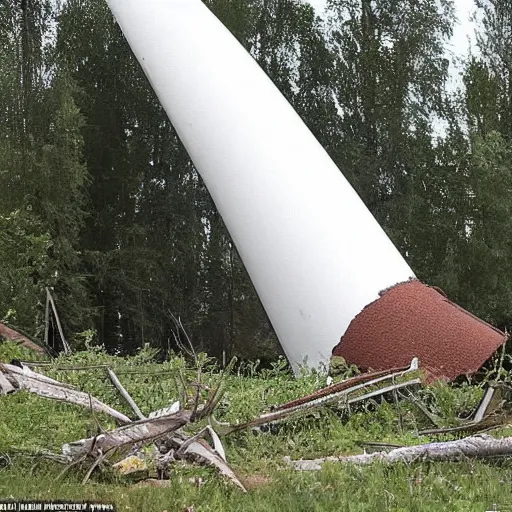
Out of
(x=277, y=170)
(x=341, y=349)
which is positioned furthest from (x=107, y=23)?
(x=341, y=349)

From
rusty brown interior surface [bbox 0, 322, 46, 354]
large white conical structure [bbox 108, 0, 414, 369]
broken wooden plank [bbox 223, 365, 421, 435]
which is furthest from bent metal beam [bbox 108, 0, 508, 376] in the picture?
rusty brown interior surface [bbox 0, 322, 46, 354]

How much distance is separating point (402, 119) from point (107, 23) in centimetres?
611

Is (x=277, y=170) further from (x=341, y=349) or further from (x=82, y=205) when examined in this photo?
(x=82, y=205)

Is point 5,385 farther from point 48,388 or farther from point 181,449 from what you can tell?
point 181,449

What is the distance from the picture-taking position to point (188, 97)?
7.43m

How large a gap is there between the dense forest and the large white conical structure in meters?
5.52

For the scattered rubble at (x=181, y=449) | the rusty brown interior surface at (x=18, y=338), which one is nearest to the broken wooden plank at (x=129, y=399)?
the scattered rubble at (x=181, y=449)

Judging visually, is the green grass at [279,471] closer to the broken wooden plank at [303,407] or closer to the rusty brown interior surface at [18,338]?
the broken wooden plank at [303,407]

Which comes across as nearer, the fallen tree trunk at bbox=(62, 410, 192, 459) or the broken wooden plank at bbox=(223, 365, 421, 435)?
the fallen tree trunk at bbox=(62, 410, 192, 459)

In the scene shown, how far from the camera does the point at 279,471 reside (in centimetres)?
343

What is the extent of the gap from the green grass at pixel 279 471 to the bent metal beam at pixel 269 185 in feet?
4.05

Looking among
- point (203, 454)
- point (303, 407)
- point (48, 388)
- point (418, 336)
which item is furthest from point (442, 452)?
point (418, 336)

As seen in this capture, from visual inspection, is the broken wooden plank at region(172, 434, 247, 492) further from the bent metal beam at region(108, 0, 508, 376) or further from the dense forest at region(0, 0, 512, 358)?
the dense forest at region(0, 0, 512, 358)

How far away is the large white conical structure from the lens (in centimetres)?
662
